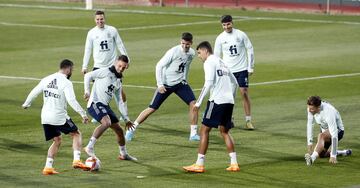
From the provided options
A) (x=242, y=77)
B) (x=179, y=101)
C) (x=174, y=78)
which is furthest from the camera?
(x=179, y=101)

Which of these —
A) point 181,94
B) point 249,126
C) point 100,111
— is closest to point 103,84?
point 100,111

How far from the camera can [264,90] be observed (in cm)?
3188

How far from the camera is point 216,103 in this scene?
21.2m

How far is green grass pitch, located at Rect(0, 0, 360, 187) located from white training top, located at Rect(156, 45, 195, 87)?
124 cm

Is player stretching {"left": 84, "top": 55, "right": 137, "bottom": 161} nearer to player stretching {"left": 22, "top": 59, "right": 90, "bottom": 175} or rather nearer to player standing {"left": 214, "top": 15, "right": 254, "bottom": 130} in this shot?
player stretching {"left": 22, "top": 59, "right": 90, "bottom": 175}

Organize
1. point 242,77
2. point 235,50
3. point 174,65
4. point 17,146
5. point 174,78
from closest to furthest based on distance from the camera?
point 17,146
point 174,65
point 174,78
point 235,50
point 242,77

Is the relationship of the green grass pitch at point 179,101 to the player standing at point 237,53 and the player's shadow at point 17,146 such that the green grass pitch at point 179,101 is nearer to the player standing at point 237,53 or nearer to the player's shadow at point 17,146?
the player's shadow at point 17,146

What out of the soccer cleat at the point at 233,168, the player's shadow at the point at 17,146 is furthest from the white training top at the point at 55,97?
the soccer cleat at the point at 233,168

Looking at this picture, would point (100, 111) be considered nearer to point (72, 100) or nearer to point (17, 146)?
point (72, 100)

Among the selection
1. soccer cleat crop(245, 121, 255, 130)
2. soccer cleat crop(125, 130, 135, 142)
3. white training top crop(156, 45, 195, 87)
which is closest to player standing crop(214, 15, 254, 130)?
soccer cleat crop(245, 121, 255, 130)

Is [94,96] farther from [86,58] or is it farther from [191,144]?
[86,58]

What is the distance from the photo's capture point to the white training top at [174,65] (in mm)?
24719

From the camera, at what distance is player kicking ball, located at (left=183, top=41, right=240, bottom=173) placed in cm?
2097

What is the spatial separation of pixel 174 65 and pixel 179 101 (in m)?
5.36
